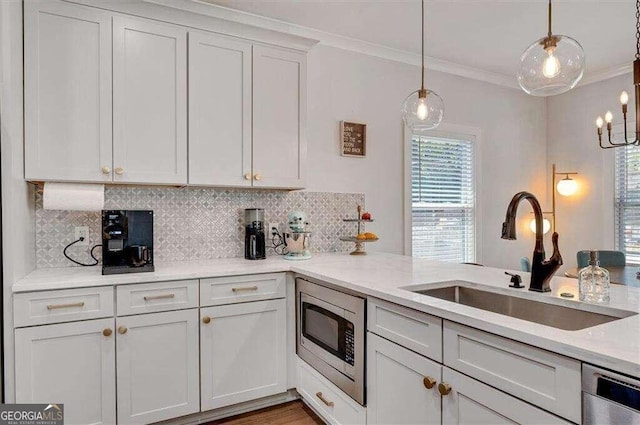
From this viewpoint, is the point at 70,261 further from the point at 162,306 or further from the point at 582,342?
the point at 582,342

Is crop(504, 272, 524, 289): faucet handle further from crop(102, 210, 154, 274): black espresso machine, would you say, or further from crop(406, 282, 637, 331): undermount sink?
crop(102, 210, 154, 274): black espresso machine

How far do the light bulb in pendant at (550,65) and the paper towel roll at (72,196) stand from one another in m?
2.29

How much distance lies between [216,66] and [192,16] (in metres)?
0.31

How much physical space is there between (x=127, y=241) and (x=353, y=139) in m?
1.94

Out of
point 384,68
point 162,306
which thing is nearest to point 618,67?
point 384,68

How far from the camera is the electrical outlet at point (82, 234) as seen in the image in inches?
96.1

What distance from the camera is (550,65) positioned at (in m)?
1.60

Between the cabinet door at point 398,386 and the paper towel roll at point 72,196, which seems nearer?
the cabinet door at point 398,386

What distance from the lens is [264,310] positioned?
8.02ft

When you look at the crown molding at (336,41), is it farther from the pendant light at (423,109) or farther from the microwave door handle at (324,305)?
the microwave door handle at (324,305)

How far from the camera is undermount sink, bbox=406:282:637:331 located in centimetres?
141

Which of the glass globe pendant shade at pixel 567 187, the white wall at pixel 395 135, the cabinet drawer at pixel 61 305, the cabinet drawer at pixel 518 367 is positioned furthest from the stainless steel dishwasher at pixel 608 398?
the glass globe pendant shade at pixel 567 187

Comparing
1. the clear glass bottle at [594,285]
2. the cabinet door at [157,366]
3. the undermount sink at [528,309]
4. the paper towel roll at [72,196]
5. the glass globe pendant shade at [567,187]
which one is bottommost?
the cabinet door at [157,366]

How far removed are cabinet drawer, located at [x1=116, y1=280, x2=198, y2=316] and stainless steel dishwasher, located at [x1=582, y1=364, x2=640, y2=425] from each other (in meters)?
1.84
